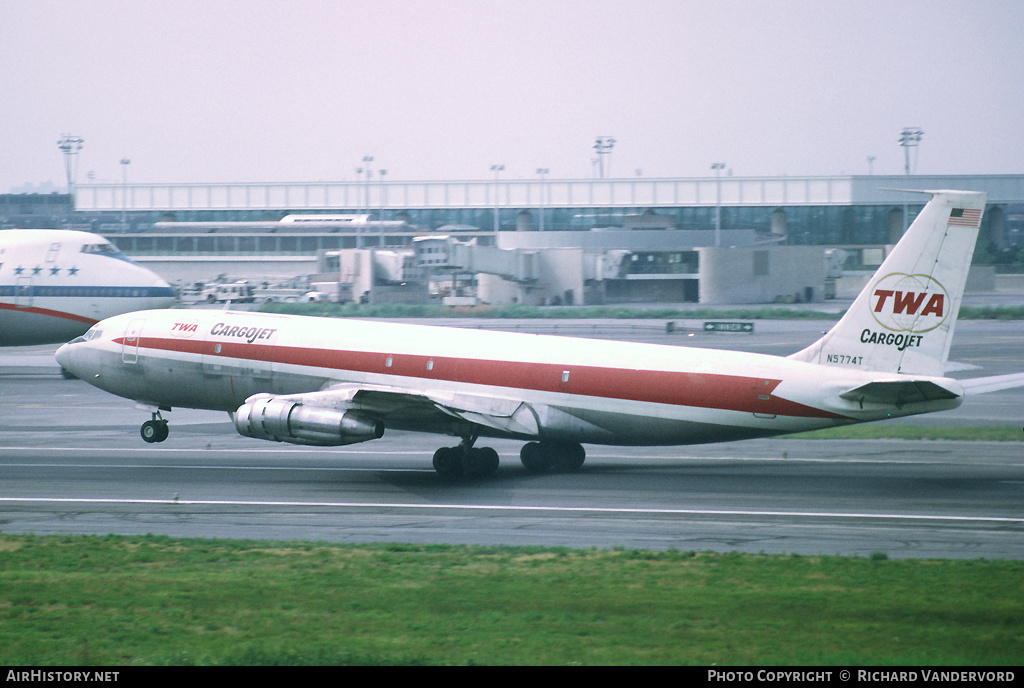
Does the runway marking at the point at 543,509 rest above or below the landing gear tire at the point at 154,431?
below

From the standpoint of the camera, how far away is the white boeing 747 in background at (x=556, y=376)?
84.8 ft

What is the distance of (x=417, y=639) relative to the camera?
14508 mm

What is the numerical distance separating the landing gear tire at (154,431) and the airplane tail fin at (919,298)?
2214 cm

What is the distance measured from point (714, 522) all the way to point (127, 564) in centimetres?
1266

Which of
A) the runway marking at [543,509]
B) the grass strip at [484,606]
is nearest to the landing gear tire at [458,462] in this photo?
the runway marking at [543,509]

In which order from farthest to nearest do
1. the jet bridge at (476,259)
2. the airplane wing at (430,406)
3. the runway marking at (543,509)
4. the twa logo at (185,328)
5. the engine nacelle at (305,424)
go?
the jet bridge at (476,259) → the twa logo at (185,328) → the airplane wing at (430,406) → the engine nacelle at (305,424) → the runway marking at (543,509)

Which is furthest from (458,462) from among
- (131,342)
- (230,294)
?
(230,294)

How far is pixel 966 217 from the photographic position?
2531 centimetres

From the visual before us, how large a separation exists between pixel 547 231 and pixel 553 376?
97015mm

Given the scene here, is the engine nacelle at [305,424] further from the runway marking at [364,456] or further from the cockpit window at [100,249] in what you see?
the cockpit window at [100,249]

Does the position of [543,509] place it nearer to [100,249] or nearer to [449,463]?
[449,463]

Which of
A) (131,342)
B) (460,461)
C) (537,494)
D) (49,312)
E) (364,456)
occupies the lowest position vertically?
(364,456)

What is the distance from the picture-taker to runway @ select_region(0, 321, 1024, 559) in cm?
2231
